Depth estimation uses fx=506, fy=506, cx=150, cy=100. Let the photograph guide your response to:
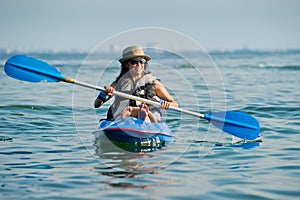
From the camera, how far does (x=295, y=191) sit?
15.8 ft

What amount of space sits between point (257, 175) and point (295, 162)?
2.57 ft

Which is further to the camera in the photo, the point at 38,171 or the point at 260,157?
the point at 260,157

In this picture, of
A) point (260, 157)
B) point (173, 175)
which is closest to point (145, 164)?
point (173, 175)

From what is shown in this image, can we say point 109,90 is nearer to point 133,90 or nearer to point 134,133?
point 133,90

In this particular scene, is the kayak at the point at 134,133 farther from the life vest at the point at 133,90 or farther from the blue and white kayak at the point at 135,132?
the life vest at the point at 133,90

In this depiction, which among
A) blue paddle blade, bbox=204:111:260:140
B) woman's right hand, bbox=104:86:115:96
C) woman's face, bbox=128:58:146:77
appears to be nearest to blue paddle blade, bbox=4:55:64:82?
woman's right hand, bbox=104:86:115:96

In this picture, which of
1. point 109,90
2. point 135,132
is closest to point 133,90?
point 109,90

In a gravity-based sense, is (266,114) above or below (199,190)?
above

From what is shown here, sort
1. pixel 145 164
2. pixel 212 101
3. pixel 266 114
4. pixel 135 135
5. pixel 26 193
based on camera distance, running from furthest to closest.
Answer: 1. pixel 212 101
2. pixel 266 114
3. pixel 135 135
4. pixel 145 164
5. pixel 26 193

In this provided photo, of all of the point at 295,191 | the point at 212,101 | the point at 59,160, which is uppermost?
the point at 212,101

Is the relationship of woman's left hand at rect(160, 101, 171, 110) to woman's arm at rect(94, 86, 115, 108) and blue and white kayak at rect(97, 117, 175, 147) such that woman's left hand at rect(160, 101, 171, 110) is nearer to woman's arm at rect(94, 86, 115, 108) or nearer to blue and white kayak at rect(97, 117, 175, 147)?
blue and white kayak at rect(97, 117, 175, 147)

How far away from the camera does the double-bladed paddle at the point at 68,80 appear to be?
23.2 feet

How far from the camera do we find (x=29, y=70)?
7.12m

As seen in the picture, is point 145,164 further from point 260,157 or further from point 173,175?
point 260,157
